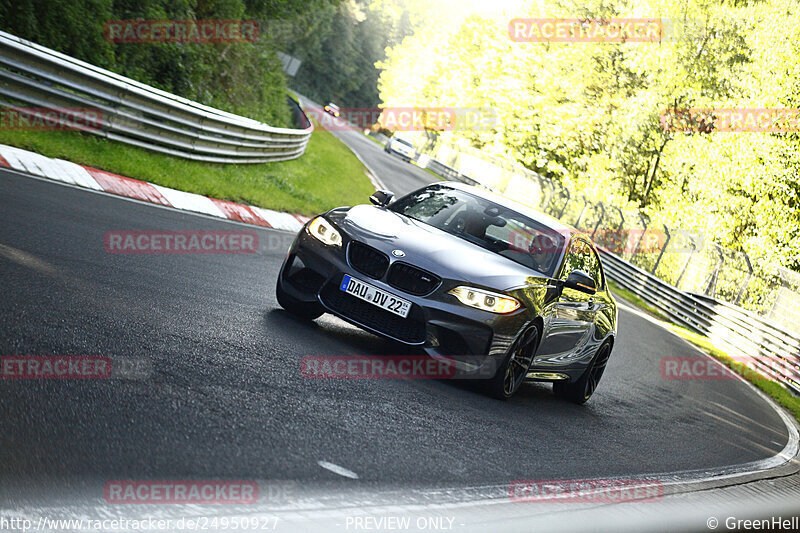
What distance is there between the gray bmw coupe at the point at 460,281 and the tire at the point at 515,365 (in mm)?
15

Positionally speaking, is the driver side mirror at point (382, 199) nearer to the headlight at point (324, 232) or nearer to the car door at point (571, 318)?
the headlight at point (324, 232)

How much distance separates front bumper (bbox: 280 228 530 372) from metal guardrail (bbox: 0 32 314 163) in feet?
26.1

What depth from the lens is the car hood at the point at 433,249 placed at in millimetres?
6980

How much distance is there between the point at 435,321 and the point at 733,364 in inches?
554

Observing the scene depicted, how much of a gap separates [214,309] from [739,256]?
21103 mm

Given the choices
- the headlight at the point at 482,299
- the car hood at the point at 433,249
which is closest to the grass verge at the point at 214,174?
the car hood at the point at 433,249

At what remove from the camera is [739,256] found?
25531mm

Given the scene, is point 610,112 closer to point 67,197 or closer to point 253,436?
point 67,197

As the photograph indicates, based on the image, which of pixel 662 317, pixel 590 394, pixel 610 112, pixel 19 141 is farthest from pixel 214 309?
pixel 610 112

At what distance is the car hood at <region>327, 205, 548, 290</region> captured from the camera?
6980 mm

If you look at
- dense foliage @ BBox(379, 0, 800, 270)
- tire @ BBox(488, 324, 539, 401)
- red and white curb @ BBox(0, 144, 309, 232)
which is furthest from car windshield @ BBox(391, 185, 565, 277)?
dense foliage @ BBox(379, 0, 800, 270)

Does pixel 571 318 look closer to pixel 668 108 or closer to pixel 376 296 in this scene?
pixel 376 296

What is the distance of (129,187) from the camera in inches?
519

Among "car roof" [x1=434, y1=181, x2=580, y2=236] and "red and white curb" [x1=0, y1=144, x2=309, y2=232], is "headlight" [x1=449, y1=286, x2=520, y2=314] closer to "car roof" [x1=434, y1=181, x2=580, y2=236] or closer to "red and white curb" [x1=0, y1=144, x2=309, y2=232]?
"car roof" [x1=434, y1=181, x2=580, y2=236]
